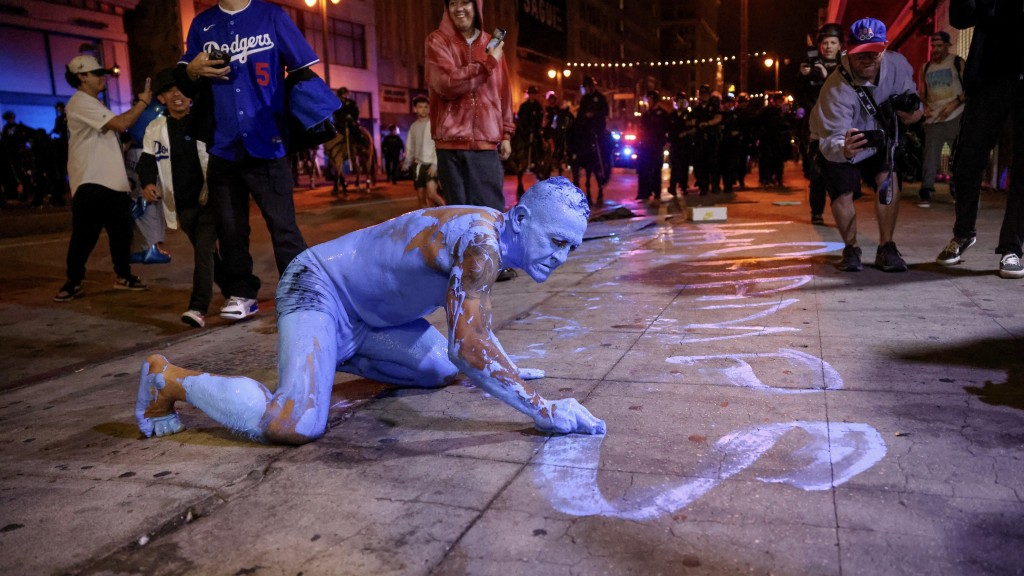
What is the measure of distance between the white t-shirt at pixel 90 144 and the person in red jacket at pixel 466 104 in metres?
2.60

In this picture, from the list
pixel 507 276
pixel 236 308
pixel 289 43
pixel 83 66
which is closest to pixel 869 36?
pixel 507 276

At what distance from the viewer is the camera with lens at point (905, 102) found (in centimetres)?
571

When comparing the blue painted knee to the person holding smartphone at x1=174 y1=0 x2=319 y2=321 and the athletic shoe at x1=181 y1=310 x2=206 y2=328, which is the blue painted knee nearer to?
the person holding smartphone at x1=174 y1=0 x2=319 y2=321

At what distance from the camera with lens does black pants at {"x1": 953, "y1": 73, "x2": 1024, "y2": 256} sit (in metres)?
0.34

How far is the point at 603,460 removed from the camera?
256 centimetres

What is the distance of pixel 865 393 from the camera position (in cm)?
311

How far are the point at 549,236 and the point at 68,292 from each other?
505 centimetres

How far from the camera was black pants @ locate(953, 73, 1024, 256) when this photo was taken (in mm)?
5344

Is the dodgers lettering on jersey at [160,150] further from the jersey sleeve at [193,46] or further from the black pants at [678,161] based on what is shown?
the black pants at [678,161]

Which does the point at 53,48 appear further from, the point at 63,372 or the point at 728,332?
the point at 728,332

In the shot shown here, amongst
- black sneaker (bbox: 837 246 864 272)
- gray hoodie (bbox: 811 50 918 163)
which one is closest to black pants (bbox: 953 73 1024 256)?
gray hoodie (bbox: 811 50 918 163)

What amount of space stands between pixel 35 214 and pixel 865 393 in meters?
14.3

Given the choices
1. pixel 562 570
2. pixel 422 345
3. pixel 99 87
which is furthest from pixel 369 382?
pixel 99 87

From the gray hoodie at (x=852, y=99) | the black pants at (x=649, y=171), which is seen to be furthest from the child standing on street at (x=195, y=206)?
the black pants at (x=649, y=171)
